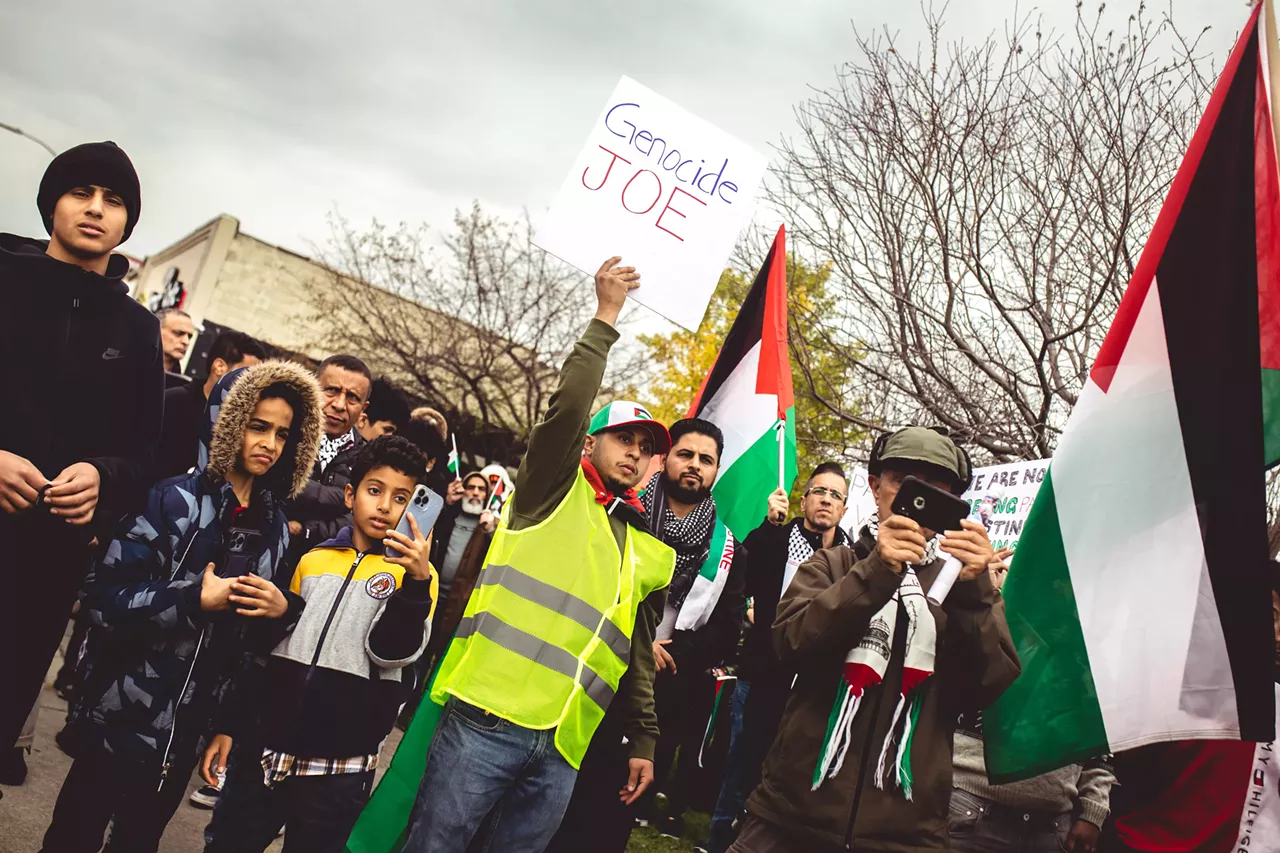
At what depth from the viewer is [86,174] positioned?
2.73 metres

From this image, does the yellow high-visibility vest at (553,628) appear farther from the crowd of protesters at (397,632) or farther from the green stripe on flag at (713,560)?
the green stripe on flag at (713,560)

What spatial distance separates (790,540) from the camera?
5.75 m

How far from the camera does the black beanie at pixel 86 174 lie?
107 inches

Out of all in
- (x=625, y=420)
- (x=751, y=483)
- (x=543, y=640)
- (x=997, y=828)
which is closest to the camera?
(x=543, y=640)

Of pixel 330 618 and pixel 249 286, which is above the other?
pixel 249 286

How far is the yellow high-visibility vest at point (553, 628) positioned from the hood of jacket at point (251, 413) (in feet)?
2.76

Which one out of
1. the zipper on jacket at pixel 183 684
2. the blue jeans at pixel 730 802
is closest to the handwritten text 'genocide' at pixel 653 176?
the zipper on jacket at pixel 183 684

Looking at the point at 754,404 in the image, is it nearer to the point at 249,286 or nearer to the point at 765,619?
the point at 765,619

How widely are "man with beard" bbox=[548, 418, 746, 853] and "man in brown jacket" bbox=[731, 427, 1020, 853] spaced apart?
3.09 ft

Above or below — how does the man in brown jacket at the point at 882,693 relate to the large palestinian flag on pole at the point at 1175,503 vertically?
below

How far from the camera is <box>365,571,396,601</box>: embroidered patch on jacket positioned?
3270mm

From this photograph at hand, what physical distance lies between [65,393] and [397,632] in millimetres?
1262

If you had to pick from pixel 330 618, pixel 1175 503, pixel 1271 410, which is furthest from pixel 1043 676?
pixel 330 618

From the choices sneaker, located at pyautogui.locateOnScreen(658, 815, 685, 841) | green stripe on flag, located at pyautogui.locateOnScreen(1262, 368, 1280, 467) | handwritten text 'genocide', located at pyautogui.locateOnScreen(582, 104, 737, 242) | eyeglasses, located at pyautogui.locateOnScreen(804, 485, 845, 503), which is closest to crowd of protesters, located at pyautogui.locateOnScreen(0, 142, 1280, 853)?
handwritten text 'genocide', located at pyautogui.locateOnScreen(582, 104, 737, 242)
